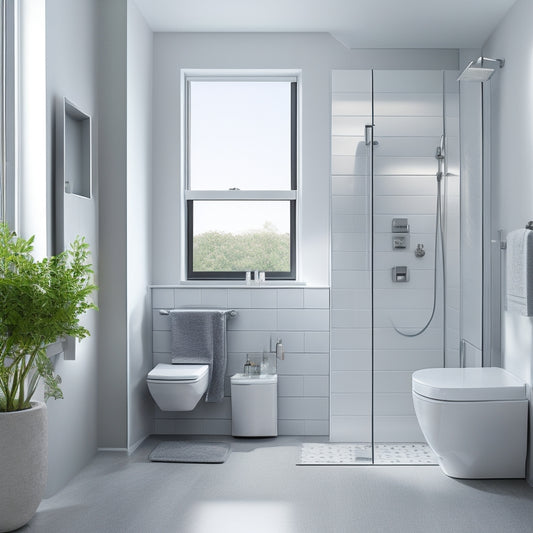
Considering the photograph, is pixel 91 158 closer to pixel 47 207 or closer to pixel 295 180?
pixel 47 207

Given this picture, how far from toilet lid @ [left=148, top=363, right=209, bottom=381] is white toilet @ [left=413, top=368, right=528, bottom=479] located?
1.32 m

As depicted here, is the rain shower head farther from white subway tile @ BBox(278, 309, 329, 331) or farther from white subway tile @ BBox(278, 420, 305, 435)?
white subway tile @ BBox(278, 420, 305, 435)

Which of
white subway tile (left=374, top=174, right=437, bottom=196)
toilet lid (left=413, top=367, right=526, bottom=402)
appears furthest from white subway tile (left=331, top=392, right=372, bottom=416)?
white subway tile (left=374, top=174, right=437, bottom=196)

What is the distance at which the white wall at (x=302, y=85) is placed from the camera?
14.0 feet

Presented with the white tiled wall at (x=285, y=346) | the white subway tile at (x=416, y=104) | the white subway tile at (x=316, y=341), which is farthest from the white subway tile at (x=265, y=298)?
the white subway tile at (x=416, y=104)

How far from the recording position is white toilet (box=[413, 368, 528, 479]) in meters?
3.18

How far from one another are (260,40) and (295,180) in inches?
39.0

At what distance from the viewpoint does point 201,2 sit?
3.75 m

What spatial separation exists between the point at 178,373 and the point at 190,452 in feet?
1.58

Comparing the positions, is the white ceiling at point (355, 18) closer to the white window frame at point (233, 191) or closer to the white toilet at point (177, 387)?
the white window frame at point (233, 191)

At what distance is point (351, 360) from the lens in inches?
145

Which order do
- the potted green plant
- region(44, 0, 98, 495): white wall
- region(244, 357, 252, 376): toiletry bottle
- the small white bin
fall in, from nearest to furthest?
the potted green plant
region(44, 0, 98, 495): white wall
the small white bin
region(244, 357, 252, 376): toiletry bottle

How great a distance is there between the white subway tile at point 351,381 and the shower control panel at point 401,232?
0.77 metres

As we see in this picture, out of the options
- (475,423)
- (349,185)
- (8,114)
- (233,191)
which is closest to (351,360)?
(475,423)
